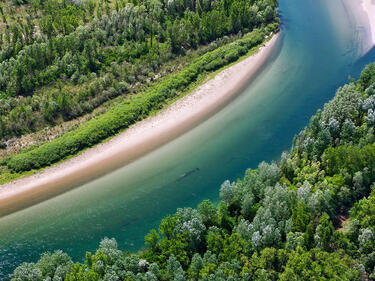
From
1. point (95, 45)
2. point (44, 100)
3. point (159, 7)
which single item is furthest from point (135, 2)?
point (44, 100)

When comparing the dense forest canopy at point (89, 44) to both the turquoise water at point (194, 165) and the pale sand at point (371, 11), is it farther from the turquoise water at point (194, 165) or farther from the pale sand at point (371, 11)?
the pale sand at point (371, 11)

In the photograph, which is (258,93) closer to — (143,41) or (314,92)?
(314,92)

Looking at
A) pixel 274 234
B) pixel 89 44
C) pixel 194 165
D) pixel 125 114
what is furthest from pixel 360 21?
pixel 274 234

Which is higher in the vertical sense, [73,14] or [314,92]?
[73,14]

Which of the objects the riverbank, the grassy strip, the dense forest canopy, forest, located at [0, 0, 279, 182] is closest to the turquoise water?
the riverbank

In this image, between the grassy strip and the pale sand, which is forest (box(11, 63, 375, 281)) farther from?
the pale sand
